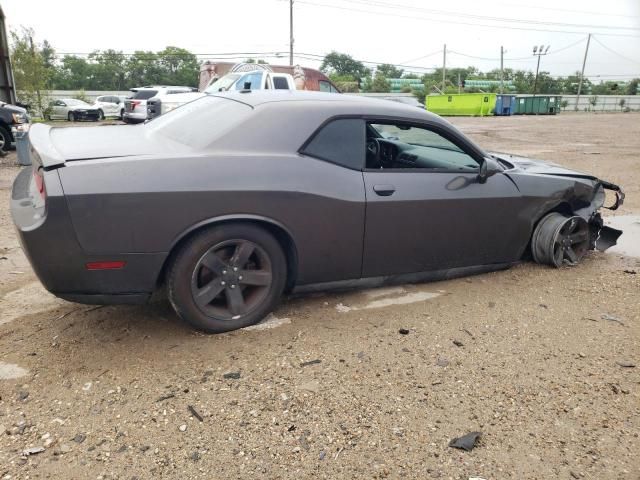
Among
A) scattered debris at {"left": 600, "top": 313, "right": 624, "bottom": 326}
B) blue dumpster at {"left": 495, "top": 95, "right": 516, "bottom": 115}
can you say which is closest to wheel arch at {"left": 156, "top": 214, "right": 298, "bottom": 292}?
scattered debris at {"left": 600, "top": 313, "right": 624, "bottom": 326}

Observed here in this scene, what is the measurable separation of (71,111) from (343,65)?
65156 mm

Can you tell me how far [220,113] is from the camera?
3473 millimetres

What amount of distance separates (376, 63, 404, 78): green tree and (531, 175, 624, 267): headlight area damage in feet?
268

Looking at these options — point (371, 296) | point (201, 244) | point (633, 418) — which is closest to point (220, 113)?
point (201, 244)

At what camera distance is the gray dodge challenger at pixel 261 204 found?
2.69 meters

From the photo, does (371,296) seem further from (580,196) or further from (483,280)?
(580,196)

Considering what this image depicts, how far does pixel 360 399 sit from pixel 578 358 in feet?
4.69

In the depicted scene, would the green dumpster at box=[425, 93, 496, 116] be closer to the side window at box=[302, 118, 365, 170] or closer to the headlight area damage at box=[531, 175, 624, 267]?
the headlight area damage at box=[531, 175, 624, 267]

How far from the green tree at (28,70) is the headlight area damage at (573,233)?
82.4 ft

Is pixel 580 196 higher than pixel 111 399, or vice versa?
pixel 580 196

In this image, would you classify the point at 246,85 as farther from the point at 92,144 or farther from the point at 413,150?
the point at 92,144

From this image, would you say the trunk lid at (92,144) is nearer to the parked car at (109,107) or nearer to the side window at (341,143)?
the side window at (341,143)

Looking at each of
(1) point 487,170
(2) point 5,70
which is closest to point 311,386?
(1) point 487,170

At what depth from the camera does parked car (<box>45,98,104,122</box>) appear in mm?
26484
